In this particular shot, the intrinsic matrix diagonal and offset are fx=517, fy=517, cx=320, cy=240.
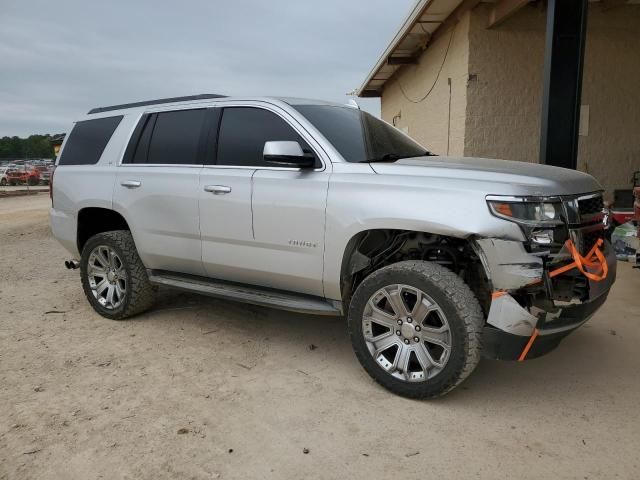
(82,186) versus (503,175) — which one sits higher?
(503,175)

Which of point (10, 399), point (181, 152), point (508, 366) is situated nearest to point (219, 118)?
point (181, 152)

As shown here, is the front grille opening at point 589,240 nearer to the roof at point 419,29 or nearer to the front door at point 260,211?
the front door at point 260,211

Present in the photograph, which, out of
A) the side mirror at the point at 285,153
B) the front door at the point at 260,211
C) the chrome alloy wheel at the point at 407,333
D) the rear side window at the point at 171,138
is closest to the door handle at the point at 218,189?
the front door at the point at 260,211

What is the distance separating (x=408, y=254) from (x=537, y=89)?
6.32 metres

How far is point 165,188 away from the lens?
4250mm

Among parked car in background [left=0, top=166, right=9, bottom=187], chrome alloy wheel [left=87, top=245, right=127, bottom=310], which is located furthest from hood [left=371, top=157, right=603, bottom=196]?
parked car in background [left=0, top=166, right=9, bottom=187]

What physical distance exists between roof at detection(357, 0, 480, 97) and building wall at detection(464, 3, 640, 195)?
51 centimetres

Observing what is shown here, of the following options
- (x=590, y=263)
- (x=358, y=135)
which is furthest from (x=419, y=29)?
(x=590, y=263)

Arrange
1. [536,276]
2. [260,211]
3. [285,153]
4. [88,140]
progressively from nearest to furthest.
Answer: [536,276] → [285,153] → [260,211] → [88,140]

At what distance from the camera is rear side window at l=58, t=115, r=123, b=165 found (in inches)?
193

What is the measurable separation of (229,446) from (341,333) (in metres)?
1.91

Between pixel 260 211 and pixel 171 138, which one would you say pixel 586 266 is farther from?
pixel 171 138

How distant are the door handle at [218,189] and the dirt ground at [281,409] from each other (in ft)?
4.08

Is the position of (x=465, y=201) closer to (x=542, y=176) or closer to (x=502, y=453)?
(x=542, y=176)
